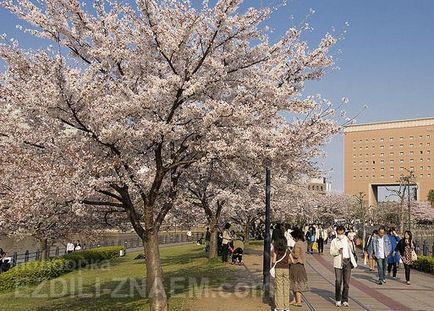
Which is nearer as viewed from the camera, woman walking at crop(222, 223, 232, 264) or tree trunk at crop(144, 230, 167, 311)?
tree trunk at crop(144, 230, 167, 311)

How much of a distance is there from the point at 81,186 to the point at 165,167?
6.52 feet

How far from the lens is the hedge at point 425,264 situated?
20.9 meters

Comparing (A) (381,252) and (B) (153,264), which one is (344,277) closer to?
(B) (153,264)

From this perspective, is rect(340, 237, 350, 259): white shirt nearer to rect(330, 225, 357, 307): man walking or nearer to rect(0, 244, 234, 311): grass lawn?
rect(330, 225, 357, 307): man walking

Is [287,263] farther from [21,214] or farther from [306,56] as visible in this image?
[21,214]

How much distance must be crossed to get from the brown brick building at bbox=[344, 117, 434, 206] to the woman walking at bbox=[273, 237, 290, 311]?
366 feet

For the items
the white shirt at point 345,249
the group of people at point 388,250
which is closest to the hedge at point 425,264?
the group of people at point 388,250

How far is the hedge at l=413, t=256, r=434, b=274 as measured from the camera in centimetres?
2089

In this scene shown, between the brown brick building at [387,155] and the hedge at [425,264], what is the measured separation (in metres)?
99.2

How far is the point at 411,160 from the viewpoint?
123 metres

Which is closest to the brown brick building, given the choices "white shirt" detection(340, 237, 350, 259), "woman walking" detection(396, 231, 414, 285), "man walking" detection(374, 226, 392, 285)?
"man walking" detection(374, 226, 392, 285)

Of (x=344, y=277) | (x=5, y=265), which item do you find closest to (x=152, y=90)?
(x=344, y=277)

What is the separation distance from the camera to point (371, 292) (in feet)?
48.6

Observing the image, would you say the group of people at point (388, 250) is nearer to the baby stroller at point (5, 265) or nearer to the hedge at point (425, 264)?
the hedge at point (425, 264)
